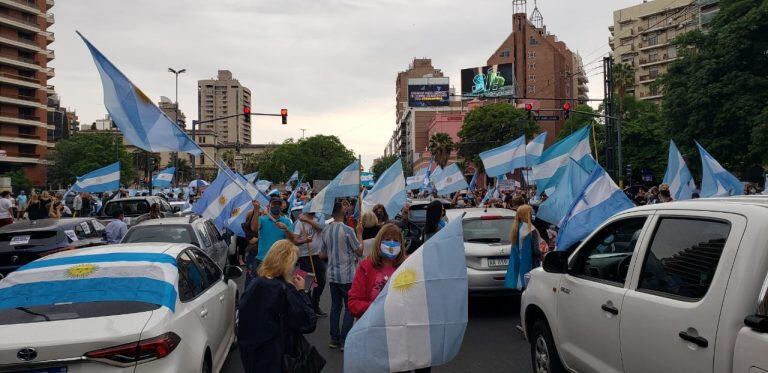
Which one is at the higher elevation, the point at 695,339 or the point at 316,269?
the point at 695,339

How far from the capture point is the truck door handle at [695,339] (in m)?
3.17


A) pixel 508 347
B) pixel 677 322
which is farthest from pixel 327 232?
pixel 677 322

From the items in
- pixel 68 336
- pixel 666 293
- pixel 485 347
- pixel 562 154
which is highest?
pixel 562 154

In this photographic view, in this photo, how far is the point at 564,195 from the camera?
9.97 metres

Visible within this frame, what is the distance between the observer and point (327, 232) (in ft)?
25.1

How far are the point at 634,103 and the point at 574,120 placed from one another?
8.20 metres

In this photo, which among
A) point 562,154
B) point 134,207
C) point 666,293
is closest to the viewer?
point 666,293

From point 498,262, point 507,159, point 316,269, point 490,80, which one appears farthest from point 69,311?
point 490,80

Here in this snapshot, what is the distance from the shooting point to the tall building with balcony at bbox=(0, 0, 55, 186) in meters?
68.2

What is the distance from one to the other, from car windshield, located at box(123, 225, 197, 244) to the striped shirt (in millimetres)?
3481

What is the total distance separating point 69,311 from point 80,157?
79.5 meters

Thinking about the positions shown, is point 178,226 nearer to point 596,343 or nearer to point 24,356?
point 24,356

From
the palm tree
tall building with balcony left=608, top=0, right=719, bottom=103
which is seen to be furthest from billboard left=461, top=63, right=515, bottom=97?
tall building with balcony left=608, top=0, right=719, bottom=103

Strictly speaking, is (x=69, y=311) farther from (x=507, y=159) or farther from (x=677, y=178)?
(x=507, y=159)
